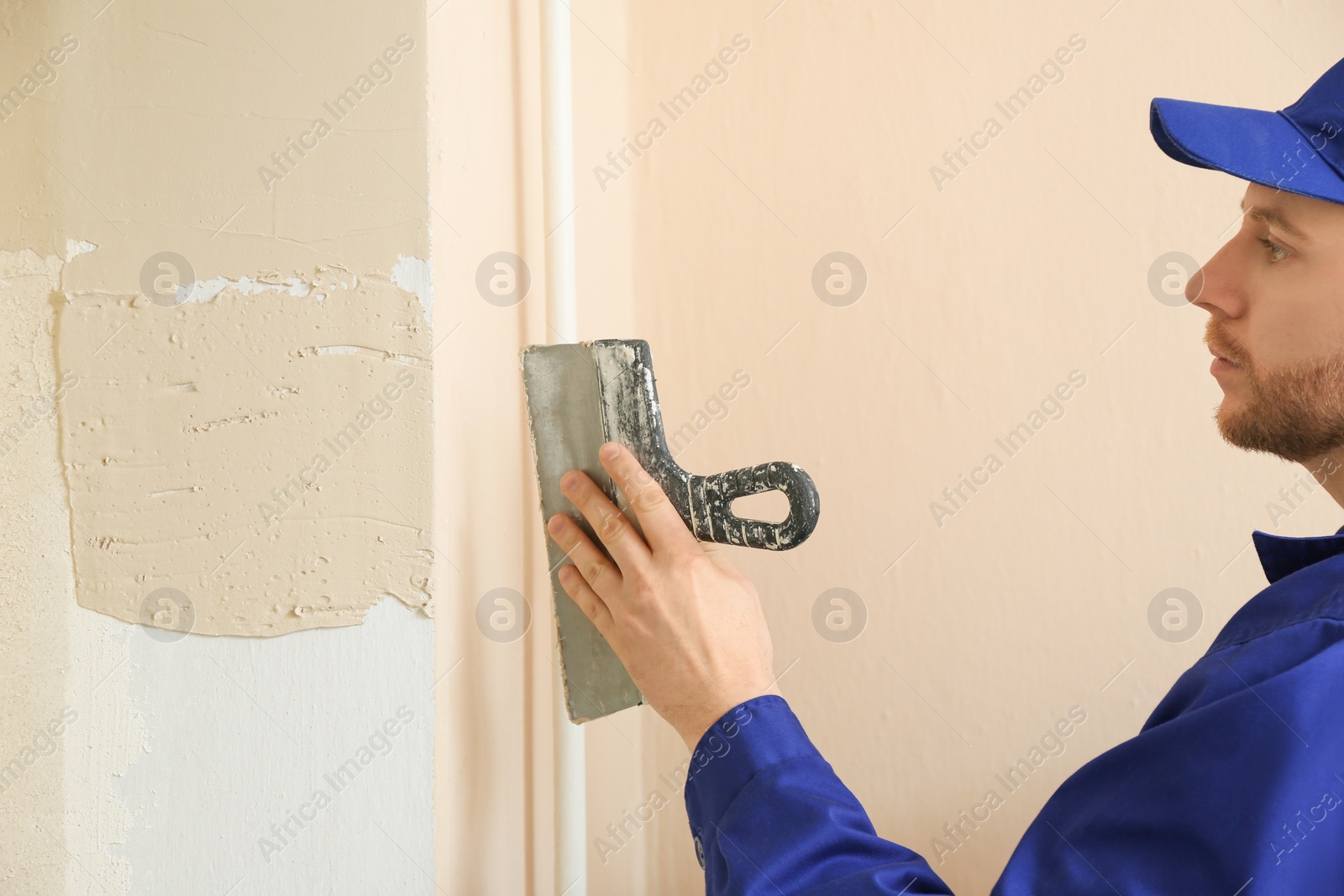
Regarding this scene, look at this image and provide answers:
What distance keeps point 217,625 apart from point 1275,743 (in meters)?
0.69

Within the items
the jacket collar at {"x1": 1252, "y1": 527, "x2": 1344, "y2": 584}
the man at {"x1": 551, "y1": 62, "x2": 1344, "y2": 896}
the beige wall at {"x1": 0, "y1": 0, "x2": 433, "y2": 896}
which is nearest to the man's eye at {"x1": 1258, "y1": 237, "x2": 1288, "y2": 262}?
the man at {"x1": 551, "y1": 62, "x2": 1344, "y2": 896}

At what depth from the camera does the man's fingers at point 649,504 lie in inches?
26.0

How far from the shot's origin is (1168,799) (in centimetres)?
50

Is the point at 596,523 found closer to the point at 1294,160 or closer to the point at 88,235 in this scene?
the point at 88,235

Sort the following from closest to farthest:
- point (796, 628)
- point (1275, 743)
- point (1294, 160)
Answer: point (1275, 743), point (1294, 160), point (796, 628)

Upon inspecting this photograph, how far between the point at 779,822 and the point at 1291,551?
48 cm

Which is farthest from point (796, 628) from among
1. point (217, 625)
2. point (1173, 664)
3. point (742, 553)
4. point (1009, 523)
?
point (217, 625)

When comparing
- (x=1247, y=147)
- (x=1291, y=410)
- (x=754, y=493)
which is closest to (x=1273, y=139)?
(x=1247, y=147)

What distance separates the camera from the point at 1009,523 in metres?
0.95

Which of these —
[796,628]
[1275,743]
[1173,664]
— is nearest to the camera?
[1275,743]

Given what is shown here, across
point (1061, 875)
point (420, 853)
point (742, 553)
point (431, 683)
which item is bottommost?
point (1061, 875)

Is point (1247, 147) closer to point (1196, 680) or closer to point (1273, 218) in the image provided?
point (1273, 218)

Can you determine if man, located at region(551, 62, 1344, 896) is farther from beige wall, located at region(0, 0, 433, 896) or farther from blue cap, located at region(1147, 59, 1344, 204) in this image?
beige wall, located at region(0, 0, 433, 896)

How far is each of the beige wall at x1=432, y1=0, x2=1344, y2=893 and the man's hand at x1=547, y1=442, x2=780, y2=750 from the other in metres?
0.18
